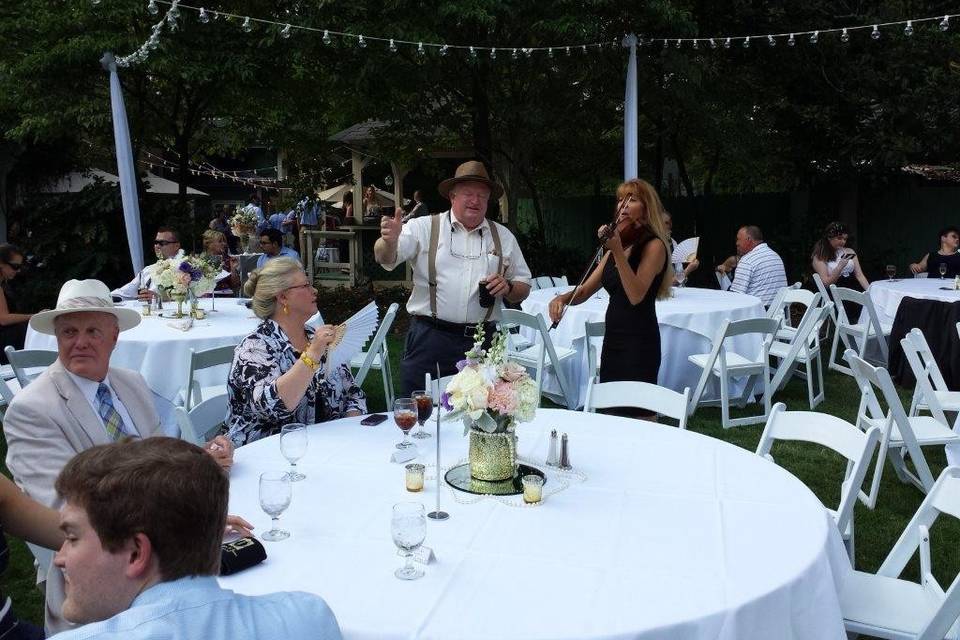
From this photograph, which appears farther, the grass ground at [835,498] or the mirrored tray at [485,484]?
the grass ground at [835,498]

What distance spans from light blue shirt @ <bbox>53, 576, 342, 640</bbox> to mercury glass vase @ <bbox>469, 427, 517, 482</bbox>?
109 centimetres

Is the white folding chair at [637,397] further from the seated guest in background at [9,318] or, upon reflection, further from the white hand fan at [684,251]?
the seated guest in background at [9,318]

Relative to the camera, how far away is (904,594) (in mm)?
2715

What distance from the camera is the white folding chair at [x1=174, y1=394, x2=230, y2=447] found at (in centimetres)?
328

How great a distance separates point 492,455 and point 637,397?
1430 millimetres

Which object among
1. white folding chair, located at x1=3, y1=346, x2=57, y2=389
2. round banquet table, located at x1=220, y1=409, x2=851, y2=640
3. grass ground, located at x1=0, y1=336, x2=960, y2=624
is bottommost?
grass ground, located at x1=0, y1=336, x2=960, y2=624

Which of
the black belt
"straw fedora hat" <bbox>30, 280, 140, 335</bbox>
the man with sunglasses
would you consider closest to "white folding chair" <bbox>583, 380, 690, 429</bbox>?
the black belt

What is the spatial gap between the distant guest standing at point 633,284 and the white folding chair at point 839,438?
1.31m

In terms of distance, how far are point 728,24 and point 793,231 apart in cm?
382

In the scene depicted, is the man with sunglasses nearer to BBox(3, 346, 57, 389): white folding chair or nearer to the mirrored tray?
BBox(3, 346, 57, 389): white folding chair

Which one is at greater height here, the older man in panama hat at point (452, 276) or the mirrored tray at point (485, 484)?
the older man in panama hat at point (452, 276)

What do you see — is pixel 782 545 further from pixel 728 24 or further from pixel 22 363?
pixel 728 24

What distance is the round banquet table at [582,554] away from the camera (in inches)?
74.9

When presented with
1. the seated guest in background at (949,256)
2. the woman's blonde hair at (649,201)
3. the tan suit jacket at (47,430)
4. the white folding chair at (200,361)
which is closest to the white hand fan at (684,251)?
the seated guest in background at (949,256)
